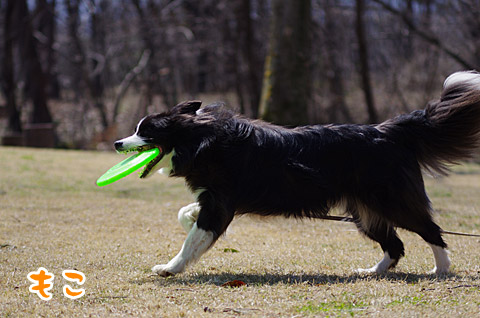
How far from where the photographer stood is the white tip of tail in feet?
15.7

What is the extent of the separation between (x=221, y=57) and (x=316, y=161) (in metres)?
20.0

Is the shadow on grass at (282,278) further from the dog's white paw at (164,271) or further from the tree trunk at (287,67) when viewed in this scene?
the tree trunk at (287,67)

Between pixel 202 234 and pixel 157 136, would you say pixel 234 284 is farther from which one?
pixel 157 136

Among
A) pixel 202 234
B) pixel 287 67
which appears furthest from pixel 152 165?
pixel 287 67

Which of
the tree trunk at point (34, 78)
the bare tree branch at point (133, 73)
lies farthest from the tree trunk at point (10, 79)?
the bare tree branch at point (133, 73)

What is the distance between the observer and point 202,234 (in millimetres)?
4465

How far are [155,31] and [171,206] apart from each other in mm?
14734

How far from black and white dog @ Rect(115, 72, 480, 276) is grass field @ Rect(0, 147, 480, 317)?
0.42 metres

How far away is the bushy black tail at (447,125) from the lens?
4.77m

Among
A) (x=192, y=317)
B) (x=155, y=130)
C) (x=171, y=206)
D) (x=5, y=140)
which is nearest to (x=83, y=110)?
(x=5, y=140)

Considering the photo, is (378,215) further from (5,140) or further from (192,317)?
(5,140)

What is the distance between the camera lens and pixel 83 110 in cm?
1944

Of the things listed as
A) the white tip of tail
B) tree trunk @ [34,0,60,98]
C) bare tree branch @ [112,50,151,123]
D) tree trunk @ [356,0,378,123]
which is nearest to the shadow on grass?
the white tip of tail

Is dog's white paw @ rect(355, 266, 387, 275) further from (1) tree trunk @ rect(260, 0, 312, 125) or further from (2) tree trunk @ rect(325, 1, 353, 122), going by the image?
(2) tree trunk @ rect(325, 1, 353, 122)
